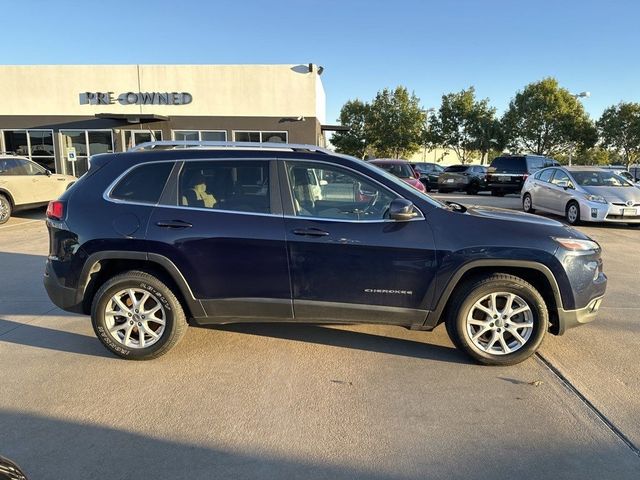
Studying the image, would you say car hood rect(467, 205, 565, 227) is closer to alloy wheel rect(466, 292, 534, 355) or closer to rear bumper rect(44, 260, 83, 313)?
alloy wheel rect(466, 292, 534, 355)

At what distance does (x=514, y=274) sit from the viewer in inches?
149

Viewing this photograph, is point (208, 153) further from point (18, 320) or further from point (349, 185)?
point (18, 320)

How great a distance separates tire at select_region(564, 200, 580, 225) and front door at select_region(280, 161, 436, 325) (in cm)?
931

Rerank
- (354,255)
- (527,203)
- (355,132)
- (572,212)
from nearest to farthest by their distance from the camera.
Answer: (354,255) < (572,212) < (527,203) < (355,132)

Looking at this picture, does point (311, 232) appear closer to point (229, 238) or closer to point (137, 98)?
point (229, 238)

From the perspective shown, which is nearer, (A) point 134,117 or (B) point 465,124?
(A) point 134,117

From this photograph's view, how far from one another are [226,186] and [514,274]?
8.23 ft

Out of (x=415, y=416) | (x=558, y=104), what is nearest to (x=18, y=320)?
(x=415, y=416)

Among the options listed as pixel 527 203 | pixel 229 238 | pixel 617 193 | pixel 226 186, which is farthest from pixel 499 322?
pixel 527 203

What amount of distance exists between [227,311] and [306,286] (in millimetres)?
725

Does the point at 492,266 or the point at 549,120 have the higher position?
the point at 549,120

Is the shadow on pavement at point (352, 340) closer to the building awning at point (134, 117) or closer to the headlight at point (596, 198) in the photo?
the headlight at point (596, 198)

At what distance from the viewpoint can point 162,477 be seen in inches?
99.6

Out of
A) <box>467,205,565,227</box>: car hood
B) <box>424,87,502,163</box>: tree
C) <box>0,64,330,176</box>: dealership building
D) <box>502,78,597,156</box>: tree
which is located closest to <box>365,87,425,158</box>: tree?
<box>424,87,502,163</box>: tree
